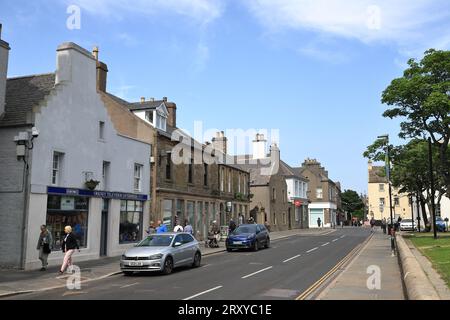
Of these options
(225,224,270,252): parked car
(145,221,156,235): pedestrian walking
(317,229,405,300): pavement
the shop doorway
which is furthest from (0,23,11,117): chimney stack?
(317,229,405,300): pavement

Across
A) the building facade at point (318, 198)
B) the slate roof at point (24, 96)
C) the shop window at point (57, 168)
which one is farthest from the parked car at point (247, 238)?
the building facade at point (318, 198)

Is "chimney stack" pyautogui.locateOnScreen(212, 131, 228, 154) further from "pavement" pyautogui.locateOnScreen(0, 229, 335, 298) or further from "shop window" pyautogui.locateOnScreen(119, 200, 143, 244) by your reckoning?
"pavement" pyautogui.locateOnScreen(0, 229, 335, 298)

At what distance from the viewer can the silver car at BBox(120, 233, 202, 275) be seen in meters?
15.9

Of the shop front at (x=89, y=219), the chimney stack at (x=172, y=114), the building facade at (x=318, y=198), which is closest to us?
the shop front at (x=89, y=219)

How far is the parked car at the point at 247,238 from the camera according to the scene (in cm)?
2595

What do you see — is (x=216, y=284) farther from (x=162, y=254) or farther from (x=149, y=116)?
(x=149, y=116)

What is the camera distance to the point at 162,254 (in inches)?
634

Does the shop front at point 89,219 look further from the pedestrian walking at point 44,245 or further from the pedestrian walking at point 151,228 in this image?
the pedestrian walking at point 151,228

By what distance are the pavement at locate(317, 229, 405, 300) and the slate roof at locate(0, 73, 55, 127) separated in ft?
44.5

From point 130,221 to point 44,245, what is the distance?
314 inches
